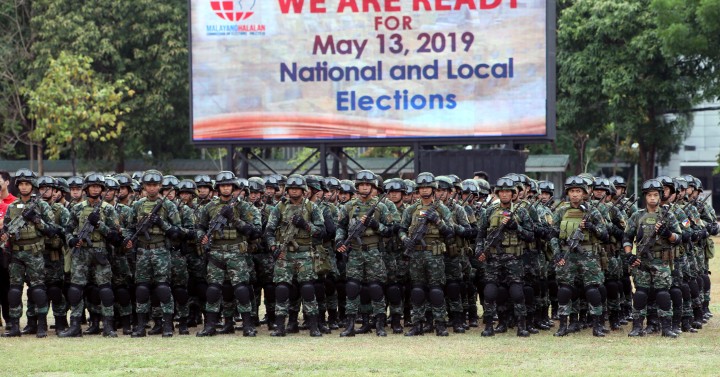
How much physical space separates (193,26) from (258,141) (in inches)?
104

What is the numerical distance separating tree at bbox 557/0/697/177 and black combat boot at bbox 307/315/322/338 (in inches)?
1006

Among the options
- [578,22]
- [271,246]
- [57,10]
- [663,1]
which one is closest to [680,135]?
[578,22]

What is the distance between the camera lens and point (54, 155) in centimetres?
3756

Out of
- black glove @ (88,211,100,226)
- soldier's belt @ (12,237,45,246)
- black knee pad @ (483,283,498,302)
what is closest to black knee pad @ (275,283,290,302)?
black glove @ (88,211,100,226)

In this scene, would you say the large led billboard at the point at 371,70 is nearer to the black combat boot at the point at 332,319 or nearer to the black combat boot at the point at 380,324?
the black combat boot at the point at 332,319

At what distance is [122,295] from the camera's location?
1515 cm

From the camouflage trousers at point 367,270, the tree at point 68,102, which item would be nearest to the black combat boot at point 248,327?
the camouflage trousers at point 367,270

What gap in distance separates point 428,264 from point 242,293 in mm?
2071

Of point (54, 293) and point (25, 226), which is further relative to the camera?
point (54, 293)

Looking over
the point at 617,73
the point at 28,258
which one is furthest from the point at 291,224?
the point at 617,73

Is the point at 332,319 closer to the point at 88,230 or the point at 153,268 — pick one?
the point at 153,268

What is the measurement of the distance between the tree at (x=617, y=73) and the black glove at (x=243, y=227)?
84.6 ft

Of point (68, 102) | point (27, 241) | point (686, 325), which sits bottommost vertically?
point (686, 325)

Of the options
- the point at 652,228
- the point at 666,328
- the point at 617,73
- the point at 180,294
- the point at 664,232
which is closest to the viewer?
the point at 664,232
